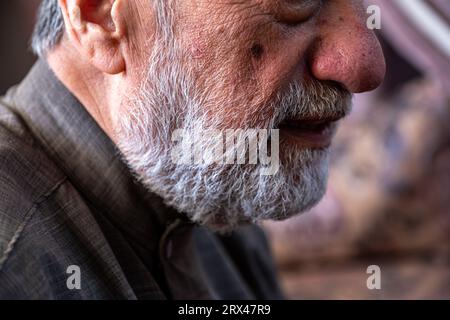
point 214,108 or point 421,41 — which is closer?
point 214,108

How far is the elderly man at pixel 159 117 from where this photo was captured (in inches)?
41.0

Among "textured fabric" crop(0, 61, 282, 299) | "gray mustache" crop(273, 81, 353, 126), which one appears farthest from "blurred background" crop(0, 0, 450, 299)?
"gray mustache" crop(273, 81, 353, 126)

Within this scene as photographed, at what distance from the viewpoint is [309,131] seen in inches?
45.5

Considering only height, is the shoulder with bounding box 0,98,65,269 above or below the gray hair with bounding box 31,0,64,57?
below

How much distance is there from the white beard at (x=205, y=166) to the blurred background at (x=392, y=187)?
1149 mm

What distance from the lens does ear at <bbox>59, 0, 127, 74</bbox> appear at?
108 cm

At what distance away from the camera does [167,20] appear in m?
1.07

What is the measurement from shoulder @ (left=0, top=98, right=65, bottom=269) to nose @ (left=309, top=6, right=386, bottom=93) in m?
0.44

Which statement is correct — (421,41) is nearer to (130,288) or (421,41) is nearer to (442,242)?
(442,242)

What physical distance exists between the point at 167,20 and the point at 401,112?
1494mm

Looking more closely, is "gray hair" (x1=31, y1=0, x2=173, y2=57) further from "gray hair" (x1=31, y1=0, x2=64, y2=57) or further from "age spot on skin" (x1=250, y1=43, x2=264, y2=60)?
"age spot on skin" (x1=250, y1=43, x2=264, y2=60)

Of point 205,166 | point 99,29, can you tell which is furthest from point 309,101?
point 99,29

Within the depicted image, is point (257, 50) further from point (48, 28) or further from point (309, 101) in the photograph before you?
point (48, 28)
